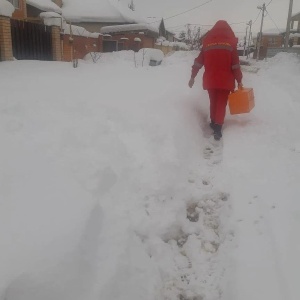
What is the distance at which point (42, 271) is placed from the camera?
1732mm

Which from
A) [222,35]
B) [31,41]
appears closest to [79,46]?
[31,41]

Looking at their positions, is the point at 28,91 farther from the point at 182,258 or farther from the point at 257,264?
the point at 257,264

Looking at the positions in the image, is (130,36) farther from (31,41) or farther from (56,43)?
(31,41)

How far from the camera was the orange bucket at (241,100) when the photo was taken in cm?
463

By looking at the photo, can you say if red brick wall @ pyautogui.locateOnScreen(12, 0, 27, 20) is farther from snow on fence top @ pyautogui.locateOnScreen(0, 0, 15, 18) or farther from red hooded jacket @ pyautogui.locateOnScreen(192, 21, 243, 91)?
red hooded jacket @ pyautogui.locateOnScreen(192, 21, 243, 91)

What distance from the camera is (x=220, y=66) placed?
4.47 m

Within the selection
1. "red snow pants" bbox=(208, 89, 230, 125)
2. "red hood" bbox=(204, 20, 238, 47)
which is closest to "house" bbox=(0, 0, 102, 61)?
"red hood" bbox=(204, 20, 238, 47)

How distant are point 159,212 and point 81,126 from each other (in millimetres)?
1356

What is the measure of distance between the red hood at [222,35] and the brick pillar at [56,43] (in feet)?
29.0

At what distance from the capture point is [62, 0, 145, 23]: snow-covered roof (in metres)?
27.2

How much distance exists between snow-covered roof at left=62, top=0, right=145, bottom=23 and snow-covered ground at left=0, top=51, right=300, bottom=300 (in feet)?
83.5

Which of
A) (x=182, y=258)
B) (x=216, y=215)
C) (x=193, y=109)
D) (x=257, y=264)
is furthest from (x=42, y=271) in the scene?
(x=193, y=109)

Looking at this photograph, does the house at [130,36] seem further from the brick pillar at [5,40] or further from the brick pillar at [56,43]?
the brick pillar at [5,40]

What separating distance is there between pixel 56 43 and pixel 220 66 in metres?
9.16
